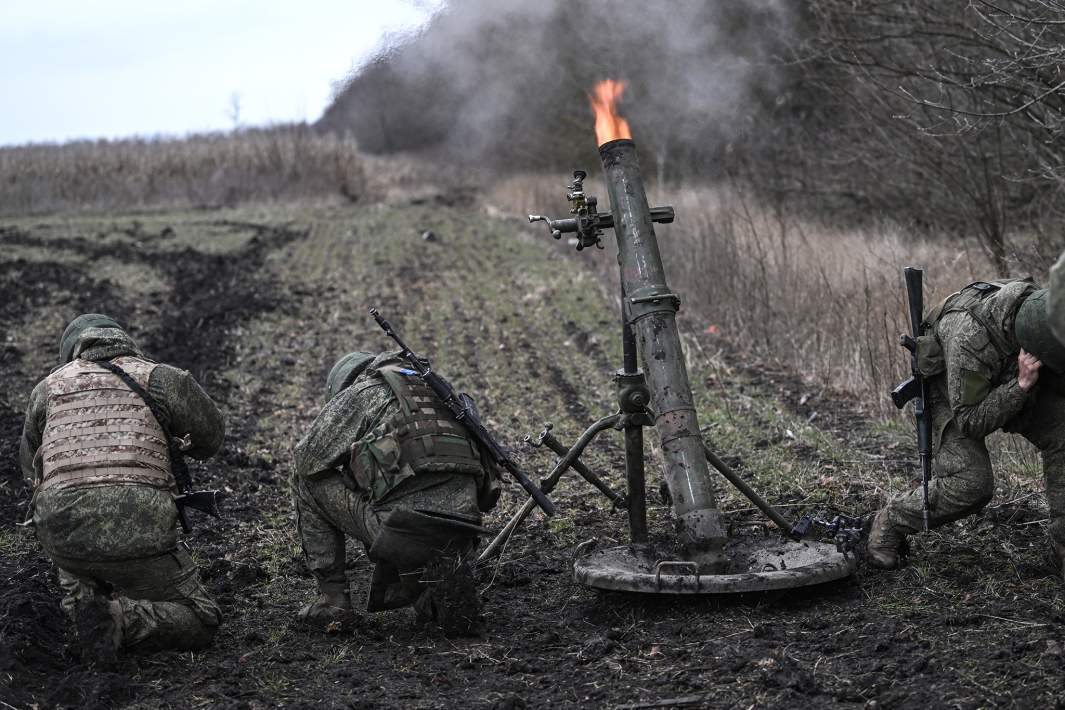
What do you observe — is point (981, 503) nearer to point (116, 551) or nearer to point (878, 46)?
point (116, 551)

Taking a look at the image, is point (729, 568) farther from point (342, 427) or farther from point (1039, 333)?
point (342, 427)

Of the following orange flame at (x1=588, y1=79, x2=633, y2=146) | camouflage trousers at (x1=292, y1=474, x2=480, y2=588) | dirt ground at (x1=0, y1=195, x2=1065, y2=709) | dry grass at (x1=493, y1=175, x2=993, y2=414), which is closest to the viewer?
dirt ground at (x1=0, y1=195, x2=1065, y2=709)

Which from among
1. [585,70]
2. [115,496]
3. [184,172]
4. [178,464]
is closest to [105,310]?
[585,70]

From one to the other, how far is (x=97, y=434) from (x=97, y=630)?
0.84 meters

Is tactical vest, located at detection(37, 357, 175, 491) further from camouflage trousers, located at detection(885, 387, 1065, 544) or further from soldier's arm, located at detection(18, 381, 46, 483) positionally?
camouflage trousers, located at detection(885, 387, 1065, 544)

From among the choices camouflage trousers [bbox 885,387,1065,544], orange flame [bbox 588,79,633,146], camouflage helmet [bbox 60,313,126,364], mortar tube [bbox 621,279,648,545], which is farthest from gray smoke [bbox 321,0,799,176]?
camouflage trousers [bbox 885,387,1065,544]

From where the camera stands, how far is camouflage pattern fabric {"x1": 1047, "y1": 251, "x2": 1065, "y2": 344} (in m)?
3.65

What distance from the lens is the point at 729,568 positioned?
4.86 metres

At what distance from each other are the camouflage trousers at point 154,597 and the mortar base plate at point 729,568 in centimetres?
168

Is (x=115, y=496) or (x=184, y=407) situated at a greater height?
(x=184, y=407)

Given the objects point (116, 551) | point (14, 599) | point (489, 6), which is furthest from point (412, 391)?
point (489, 6)

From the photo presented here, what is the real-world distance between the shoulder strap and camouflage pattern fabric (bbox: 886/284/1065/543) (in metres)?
3.36

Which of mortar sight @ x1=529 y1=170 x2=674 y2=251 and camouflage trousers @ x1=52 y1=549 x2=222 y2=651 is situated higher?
mortar sight @ x1=529 y1=170 x2=674 y2=251

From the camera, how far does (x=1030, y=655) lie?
3932mm
